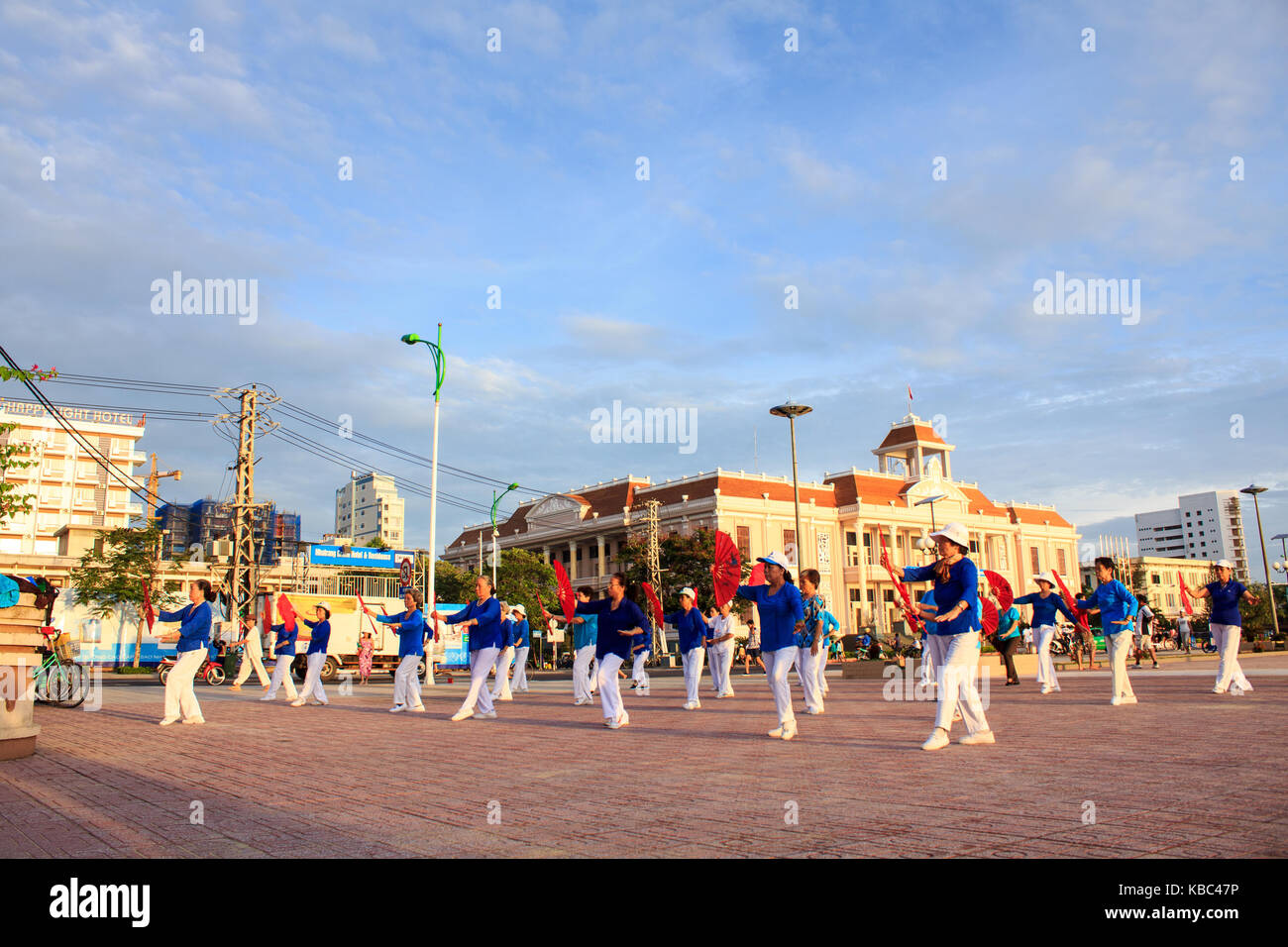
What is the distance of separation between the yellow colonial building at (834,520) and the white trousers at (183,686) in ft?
189

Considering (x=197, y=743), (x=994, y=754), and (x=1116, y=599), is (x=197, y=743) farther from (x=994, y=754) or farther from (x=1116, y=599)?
(x=1116, y=599)

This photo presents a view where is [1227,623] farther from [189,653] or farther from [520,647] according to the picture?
[189,653]

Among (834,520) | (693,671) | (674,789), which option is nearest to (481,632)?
(693,671)

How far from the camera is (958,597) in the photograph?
27.8 ft

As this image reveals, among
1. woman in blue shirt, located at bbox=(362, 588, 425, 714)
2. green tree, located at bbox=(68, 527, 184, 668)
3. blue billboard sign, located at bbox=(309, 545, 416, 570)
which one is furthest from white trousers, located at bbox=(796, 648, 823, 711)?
green tree, located at bbox=(68, 527, 184, 668)

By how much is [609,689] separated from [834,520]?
2759 inches

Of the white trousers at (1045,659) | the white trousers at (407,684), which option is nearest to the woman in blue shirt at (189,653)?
the white trousers at (407,684)

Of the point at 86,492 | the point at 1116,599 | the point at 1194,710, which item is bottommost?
the point at 1194,710

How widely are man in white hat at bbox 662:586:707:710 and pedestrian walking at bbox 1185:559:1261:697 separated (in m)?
7.69

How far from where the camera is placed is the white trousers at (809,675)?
12719 mm
